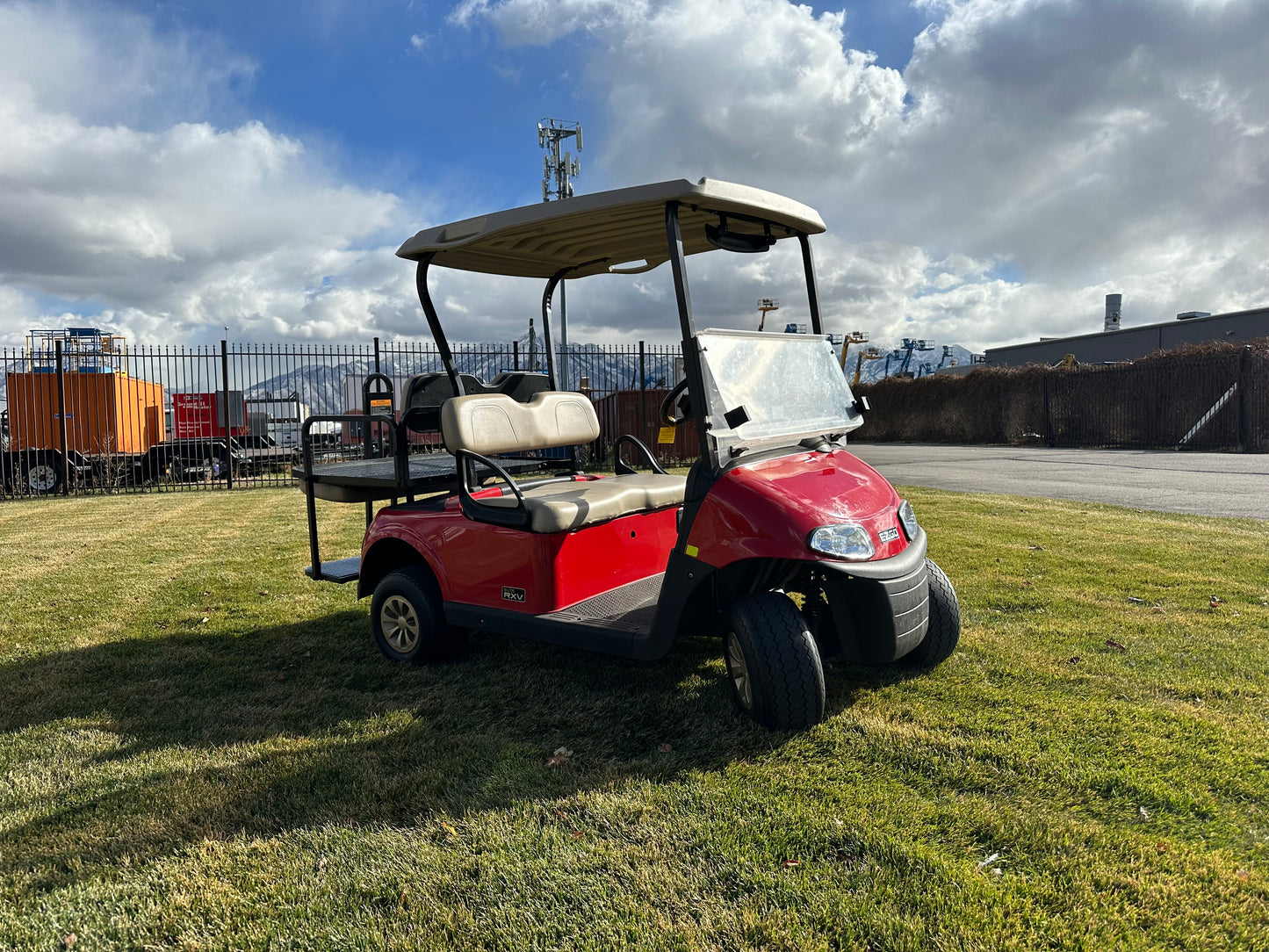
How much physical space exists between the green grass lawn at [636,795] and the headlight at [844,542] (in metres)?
0.69

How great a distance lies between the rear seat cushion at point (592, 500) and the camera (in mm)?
3461

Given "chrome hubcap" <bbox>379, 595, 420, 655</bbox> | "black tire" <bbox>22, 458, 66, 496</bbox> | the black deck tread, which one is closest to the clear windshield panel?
the black deck tread

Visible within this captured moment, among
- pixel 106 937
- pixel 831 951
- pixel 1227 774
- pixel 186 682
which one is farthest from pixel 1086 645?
pixel 186 682

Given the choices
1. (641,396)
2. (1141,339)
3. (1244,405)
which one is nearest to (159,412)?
(641,396)

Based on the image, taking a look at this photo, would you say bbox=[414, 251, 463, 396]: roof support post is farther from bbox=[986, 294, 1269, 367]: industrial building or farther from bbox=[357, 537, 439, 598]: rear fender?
bbox=[986, 294, 1269, 367]: industrial building

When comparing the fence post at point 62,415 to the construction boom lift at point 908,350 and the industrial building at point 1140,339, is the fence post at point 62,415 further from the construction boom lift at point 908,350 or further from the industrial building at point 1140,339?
the construction boom lift at point 908,350

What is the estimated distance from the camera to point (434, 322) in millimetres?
4105

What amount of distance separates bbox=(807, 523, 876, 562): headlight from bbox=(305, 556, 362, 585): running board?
2.64 meters

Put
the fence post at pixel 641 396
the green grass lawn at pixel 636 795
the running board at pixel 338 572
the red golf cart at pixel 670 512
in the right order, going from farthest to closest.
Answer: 1. the fence post at pixel 641 396
2. the running board at pixel 338 572
3. the red golf cart at pixel 670 512
4. the green grass lawn at pixel 636 795

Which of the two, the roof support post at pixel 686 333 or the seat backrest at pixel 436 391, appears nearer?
the roof support post at pixel 686 333

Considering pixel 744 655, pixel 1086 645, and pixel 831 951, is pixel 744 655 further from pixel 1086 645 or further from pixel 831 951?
pixel 1086 645

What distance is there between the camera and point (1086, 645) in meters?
3.96

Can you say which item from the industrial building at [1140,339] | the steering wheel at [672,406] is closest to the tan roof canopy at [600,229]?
the steering wheel at [672,406]

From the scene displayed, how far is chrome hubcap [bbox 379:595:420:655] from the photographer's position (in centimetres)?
405
